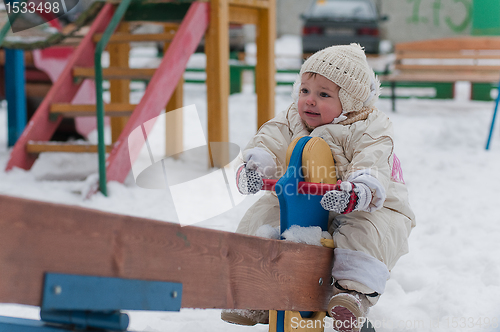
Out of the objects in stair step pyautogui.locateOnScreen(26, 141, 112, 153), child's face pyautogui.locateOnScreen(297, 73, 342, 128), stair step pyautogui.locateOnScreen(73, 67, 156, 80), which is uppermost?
child's face pyautogui.locateOnScreen(297, 73, 342, 128)

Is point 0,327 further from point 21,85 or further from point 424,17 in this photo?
point 424,17

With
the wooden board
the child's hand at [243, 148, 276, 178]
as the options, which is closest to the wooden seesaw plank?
the child's hand at [243, 148, 276, 178]

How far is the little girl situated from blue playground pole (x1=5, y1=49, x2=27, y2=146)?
393 cm

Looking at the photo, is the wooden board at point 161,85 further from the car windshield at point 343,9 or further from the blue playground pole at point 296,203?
the car windshield at point 343,9

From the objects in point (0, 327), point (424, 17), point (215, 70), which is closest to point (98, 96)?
point (215, 70)

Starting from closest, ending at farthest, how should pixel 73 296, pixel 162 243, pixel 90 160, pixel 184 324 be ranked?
pixel 73 296
pixel 162 243
pixel 184 324
pixel 90 160

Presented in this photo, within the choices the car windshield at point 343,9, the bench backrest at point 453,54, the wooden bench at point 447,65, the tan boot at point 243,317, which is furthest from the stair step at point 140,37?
the car windshield at point 343,9

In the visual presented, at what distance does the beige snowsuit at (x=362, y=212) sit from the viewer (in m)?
1.45

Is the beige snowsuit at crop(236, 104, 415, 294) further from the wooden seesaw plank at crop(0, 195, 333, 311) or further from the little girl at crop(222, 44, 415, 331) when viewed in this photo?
the wooden seesaw plank at crop(0, 195, 333, 311)

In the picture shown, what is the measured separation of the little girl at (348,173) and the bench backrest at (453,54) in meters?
6.37

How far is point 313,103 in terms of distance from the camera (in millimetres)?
1595

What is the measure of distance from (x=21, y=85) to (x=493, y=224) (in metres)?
4.27

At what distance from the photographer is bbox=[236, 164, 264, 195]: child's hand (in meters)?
1.42

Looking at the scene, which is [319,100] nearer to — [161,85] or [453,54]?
[161,85]
